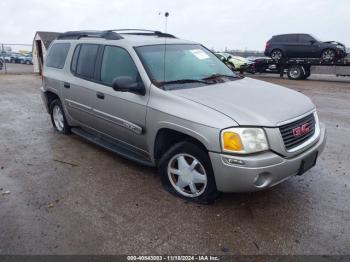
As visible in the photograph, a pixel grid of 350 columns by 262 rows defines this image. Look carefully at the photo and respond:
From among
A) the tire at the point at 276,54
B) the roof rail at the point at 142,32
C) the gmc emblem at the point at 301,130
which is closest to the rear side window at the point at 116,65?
the roof rail at the point at 142,32

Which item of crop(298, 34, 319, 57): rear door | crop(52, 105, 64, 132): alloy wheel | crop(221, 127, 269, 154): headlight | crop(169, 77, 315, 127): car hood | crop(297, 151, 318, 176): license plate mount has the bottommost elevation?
crop(52, 105, 64, 132): alloy wheel

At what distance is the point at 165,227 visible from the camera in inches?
125

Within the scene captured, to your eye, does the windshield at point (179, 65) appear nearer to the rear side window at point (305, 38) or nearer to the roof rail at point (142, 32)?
the roof rail at point (142, 32)

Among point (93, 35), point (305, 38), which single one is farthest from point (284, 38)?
point (93, 35)

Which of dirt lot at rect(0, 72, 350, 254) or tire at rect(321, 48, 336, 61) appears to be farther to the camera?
tire at rect(321, 48, 336, 61)

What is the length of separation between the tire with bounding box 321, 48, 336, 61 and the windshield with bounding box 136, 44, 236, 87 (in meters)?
15.0

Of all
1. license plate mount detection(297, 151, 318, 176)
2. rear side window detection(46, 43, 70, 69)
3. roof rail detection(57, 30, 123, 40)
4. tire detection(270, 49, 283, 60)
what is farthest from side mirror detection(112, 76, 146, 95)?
tire detection(270, 49, 283, 60)

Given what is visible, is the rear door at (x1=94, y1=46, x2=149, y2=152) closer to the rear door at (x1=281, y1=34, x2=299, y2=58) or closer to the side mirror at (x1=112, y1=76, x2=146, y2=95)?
the side mirror at (x1=112, y1=76, x2=146, y2=95)

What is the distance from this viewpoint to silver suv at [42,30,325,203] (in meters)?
3.12

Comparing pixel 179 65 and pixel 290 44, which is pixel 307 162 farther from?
pixel 290 44

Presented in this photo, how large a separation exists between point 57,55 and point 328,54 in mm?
15804

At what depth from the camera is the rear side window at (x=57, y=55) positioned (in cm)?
569

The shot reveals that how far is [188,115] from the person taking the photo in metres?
3.36

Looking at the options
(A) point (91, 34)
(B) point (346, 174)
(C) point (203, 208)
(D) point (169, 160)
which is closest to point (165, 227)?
(C) point (203, 208)
